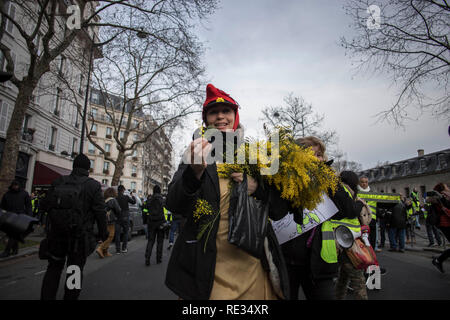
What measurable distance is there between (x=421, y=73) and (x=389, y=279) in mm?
9169

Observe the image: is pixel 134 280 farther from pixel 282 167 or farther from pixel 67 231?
pixel 282 167

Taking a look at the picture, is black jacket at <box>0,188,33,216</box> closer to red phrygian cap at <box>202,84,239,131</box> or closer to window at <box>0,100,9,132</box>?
red phrygian cap at <box>202,84,239,131</box>

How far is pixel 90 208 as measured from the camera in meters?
3.61

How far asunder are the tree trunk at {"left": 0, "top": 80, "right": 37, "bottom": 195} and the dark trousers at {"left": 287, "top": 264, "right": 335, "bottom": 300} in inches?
443

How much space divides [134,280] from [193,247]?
4.75 metres

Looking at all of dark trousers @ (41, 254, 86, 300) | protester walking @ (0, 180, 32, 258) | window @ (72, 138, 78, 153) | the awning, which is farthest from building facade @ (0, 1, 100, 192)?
dark trousers @ (41, 254, 86, 300)

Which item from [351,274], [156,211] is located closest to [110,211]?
[156,211]

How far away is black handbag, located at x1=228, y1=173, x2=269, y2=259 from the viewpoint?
1339 millimetres

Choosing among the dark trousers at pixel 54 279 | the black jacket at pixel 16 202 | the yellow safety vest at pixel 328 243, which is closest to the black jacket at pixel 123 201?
the black jacket at pixel 16 202

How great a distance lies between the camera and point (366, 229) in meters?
3.66

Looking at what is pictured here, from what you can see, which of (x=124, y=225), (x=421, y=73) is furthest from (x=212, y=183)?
(x=421, y=73)

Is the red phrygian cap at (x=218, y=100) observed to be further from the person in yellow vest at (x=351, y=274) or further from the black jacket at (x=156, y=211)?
the black jacket at (x=156, y=211)

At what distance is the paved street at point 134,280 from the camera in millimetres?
4430
